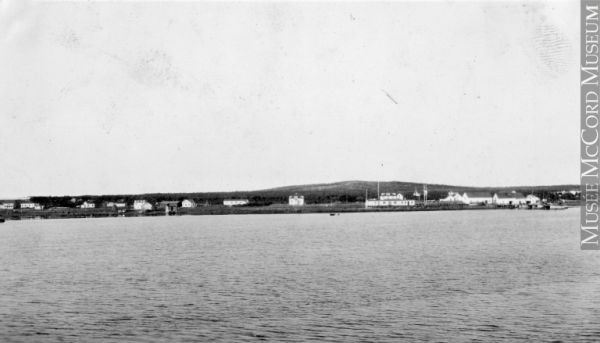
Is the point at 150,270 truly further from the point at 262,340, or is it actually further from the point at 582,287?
the point at 582,287

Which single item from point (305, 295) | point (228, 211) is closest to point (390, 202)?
point (228, 211)

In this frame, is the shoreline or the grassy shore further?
the shoreline

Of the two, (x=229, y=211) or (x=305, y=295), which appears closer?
(x=305, y=295)

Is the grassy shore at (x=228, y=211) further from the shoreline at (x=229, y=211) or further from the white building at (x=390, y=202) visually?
the white building at (x=390, y=202)

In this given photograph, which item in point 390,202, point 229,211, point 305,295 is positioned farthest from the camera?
point 390,202

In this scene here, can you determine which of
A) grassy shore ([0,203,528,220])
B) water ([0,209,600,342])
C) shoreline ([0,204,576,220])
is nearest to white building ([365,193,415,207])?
shoreline ([0,204,576,220])

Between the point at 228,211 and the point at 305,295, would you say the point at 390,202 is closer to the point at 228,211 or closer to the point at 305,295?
the point at 228,211

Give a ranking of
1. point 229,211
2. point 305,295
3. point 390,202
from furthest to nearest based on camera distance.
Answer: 1. point 390,202
2. point 229,211
3. point 305,295

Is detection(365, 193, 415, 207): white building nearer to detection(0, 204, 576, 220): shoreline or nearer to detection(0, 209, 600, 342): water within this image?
detection(0, 204, 576, 220): shoreline

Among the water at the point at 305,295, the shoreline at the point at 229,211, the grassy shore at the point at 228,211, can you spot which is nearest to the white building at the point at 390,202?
the shoreline at the point at 229,211
